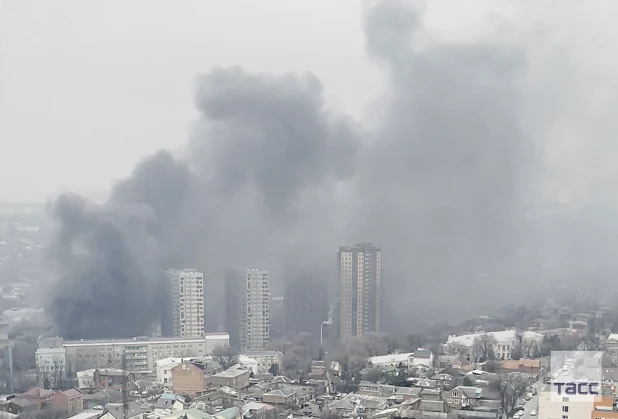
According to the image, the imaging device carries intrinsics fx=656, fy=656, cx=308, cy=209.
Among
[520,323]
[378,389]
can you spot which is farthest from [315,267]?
[378,389]

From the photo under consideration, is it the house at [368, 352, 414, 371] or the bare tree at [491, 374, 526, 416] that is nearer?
the bare tree at [491, 374, 526, 416]

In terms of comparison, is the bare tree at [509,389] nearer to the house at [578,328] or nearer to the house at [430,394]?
the house at [430,394]

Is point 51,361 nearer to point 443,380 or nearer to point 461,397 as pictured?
point 443,380

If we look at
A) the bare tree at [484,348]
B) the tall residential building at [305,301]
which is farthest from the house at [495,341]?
the tall residential building at [305,301]

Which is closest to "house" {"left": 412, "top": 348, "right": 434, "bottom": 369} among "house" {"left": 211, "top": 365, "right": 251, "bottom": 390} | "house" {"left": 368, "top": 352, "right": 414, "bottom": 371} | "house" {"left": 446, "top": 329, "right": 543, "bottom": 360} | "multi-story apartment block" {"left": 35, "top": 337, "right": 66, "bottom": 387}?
"house" {"left": 368, "top": 352, "right": 414, "bottom": 371}

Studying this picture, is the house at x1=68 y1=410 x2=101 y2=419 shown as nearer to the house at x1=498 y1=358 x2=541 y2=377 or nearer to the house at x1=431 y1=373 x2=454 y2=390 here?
the house at x1=431 y1=373 x2=454 y2=390
